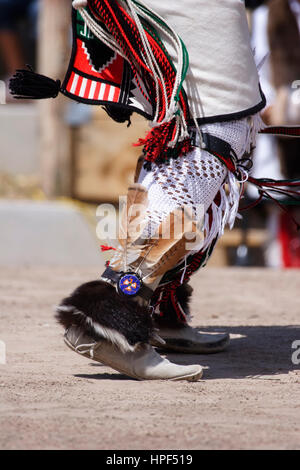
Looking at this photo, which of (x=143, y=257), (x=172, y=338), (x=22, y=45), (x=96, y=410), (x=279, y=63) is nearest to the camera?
(x=96, y=410)

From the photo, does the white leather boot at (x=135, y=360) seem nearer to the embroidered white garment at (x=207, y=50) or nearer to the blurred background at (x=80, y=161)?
the embroidered white garment at (x=207, y=50)

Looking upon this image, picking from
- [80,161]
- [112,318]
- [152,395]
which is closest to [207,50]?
[112,318]

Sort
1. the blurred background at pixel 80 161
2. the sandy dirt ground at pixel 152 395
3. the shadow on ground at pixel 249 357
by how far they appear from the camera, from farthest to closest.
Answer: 1. the blurred background at pixel 80 161
2. the shadow on ground at pixel 249 357
3. the sandy dirt ground at pixel 152 395

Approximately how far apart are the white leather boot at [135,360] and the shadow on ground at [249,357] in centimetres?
11

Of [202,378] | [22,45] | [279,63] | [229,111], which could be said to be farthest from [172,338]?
[22,45]

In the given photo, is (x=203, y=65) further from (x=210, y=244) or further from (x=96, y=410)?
(x=96, y=410)

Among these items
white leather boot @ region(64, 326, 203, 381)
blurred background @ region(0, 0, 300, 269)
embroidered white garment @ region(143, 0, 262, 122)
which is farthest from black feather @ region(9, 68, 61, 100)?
blurred background @ region(0, 0, 300, 269)

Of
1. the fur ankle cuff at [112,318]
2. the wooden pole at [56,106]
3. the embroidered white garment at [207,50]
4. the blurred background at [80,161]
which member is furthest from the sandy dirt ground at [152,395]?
the wooden pole at [56,106]

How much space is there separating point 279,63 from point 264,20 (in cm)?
46

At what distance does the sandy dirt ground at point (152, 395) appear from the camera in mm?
2496

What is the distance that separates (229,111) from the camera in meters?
3.24

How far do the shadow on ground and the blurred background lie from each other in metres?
2.12

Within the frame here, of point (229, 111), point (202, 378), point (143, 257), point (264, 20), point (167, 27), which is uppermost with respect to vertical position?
point (264, 20)

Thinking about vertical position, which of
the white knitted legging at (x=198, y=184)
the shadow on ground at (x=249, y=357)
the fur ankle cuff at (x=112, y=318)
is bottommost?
the shadow on ground at (x=249, y=357)
